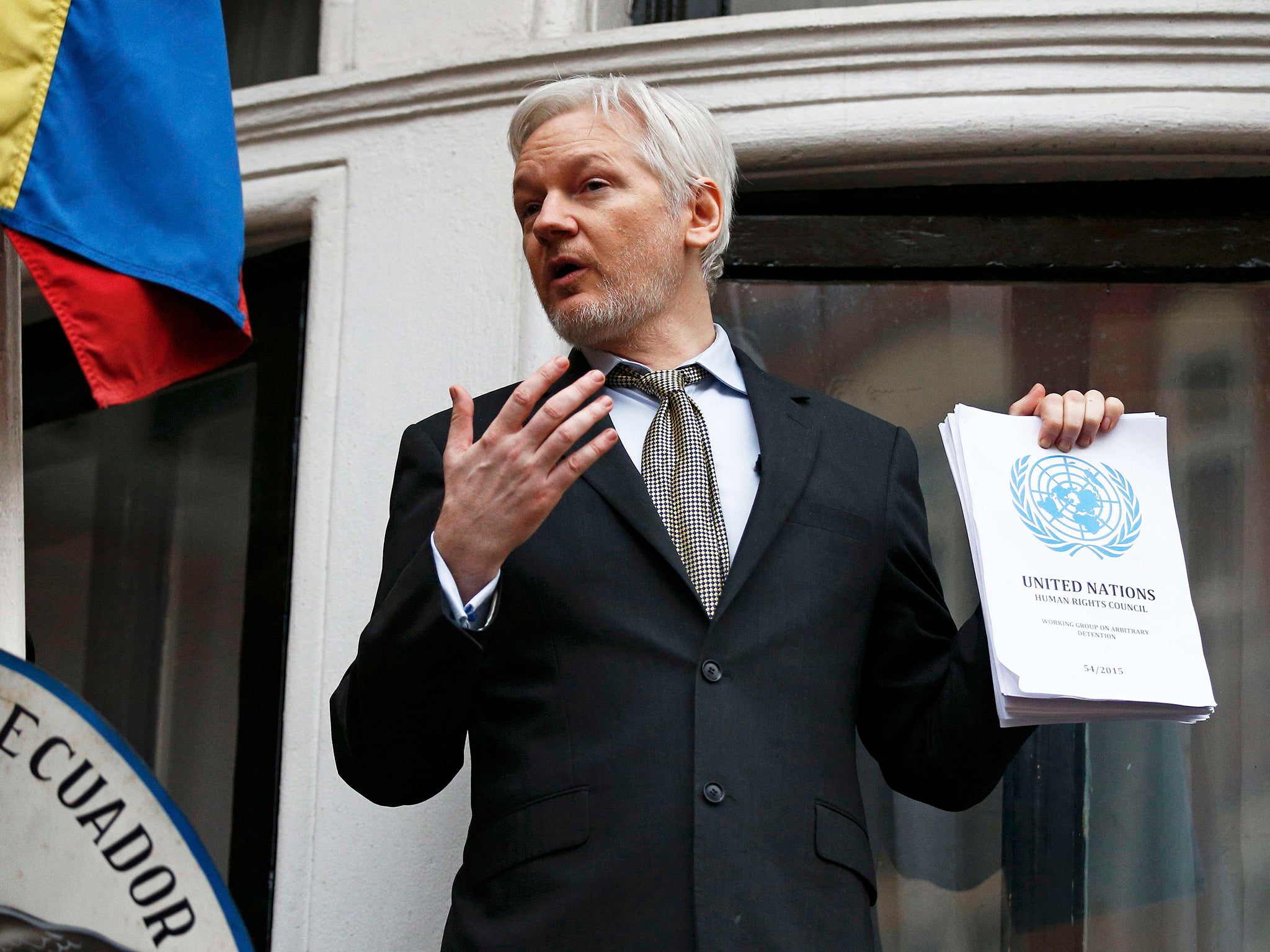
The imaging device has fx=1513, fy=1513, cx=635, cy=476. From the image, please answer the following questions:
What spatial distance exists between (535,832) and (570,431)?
54 cm

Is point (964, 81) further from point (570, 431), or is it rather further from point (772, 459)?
point (570, 431)

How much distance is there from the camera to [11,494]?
86.7 inches

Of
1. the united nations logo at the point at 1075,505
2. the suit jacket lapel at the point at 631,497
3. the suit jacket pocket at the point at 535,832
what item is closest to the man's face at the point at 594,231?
the suit jacket lapel at the point at 631,497

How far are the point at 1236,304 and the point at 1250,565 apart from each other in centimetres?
51

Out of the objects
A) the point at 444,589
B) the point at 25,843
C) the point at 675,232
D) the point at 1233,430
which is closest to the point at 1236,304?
the point at 1233,430

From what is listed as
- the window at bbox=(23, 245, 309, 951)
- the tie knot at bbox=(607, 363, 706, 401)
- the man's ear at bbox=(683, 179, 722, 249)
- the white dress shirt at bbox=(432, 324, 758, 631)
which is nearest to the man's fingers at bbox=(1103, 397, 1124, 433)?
the white dress shirt at bbox=(432, 324, 758, 631)

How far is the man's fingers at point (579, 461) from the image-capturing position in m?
1.82

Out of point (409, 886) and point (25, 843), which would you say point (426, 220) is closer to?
point (409, 886)

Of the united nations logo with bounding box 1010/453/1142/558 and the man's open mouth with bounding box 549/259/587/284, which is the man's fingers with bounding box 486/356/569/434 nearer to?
the man's open mouth with bounding box 549/259/587/284

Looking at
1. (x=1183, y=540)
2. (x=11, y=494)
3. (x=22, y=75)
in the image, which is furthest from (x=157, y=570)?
(x=1183, y=540)

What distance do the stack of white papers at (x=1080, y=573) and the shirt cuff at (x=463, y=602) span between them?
0.65m

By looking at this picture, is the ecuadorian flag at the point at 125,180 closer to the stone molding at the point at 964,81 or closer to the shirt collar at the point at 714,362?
the shirt collar at the point at 714,362

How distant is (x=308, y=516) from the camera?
3.04 metres

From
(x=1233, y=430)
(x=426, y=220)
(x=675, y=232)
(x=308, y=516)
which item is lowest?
(x=308, y=516)
